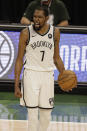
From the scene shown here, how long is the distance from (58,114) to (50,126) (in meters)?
Answer: 0.89

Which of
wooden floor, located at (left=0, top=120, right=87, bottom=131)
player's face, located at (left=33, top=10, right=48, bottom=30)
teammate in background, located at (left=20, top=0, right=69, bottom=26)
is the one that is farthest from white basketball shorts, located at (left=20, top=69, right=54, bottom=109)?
teammate in background, located at (left=20, top=0, right=69, bottom=26)

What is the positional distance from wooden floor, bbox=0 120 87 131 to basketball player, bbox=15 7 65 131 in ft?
4.42

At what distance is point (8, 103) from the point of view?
8.97 metres

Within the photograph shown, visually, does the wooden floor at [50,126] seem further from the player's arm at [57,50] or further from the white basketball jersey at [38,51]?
the white basketball jersey at [38,51]

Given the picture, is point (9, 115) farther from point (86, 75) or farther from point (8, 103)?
point (86, 75)

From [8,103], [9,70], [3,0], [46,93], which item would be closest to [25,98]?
[46,93]

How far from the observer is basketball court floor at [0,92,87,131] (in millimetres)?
7305

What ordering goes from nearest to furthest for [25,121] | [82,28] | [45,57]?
[45,57] < [25,121] < [82,28]

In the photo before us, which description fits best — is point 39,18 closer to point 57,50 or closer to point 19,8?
point 57,50

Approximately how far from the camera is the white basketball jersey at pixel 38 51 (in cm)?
575

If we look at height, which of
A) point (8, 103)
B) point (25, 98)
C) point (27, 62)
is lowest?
point (8, 103)

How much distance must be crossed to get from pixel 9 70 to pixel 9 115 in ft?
5.79

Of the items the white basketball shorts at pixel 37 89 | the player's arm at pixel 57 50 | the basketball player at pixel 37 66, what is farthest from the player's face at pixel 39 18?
the white basketball shorts at pixel 37 89

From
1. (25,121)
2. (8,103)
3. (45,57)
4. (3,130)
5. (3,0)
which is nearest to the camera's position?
(45,57)
